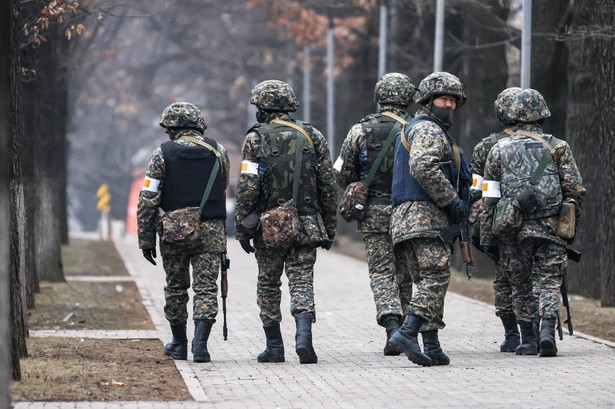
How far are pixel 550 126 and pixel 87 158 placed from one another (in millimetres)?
51900

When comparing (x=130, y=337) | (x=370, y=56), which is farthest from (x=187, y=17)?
(x=130, y=337)

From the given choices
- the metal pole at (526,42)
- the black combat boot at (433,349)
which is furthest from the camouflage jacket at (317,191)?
the metal pole at (526,42)

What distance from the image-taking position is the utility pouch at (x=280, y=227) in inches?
494

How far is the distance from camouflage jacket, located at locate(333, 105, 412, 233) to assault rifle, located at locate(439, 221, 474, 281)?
0.92 metres

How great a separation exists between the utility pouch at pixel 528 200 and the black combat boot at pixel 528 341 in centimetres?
99

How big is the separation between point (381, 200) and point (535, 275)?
1.37 meters

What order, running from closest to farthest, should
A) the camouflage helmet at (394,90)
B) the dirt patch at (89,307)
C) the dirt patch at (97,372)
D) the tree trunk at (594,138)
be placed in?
the dirt patch at (97,372) → the camouflage helmet at (394,90) → the dirt patch at (89,307) → the tree trunk at (594,138)

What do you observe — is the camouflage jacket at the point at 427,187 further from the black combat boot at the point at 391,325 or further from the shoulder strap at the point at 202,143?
the shoulder strap at the point at 202,143

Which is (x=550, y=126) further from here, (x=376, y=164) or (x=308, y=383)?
(x=308, y=383)

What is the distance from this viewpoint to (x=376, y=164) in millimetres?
13188

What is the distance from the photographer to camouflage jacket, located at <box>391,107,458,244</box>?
1211 centimetres

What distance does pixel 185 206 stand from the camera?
12867 mm

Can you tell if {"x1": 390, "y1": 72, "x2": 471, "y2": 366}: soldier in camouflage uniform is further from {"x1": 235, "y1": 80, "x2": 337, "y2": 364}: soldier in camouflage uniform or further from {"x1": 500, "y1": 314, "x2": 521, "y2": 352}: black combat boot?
{"x1": 500, "y1": 314, "x2": 521, "y2": 352}: black combat boot

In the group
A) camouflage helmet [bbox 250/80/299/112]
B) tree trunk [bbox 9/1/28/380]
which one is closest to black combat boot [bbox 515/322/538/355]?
camouflage helmet [bbox 250/80/299/112]
